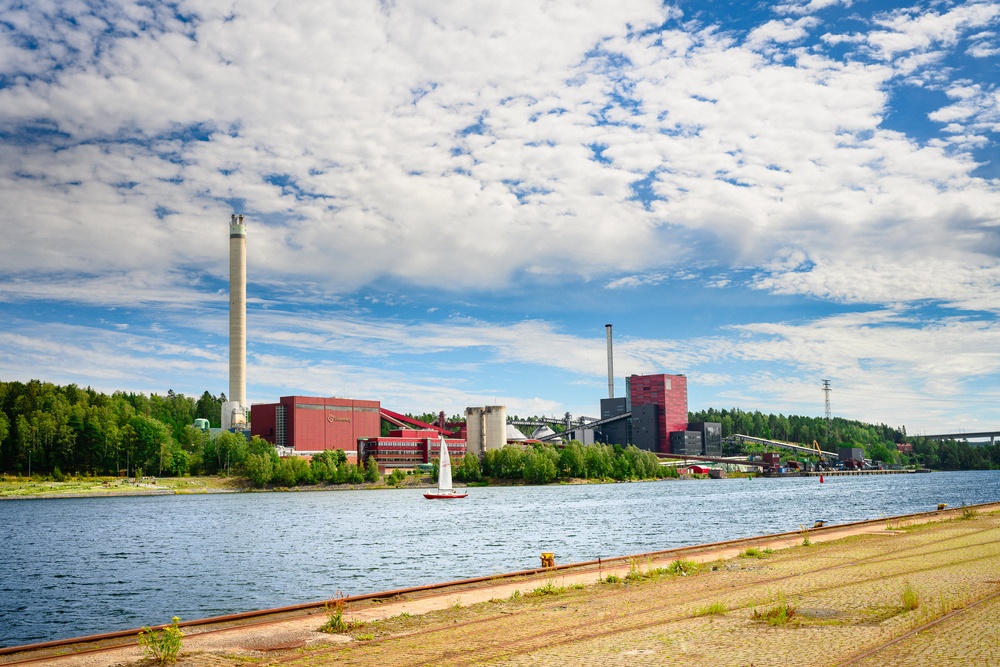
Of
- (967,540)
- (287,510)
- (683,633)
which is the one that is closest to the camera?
(683,633)

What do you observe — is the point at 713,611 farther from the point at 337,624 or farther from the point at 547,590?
the point at 337,624

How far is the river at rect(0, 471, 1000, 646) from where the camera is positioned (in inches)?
1597

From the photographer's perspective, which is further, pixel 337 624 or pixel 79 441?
pixel 79 441

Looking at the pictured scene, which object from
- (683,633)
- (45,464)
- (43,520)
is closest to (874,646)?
(683,633)

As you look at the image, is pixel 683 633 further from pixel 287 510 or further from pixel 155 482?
pixel 155 482

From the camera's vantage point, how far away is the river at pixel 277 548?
40.6m

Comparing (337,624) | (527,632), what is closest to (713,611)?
(527,632)

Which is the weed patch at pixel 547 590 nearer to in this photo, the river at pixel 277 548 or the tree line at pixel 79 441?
the river at pixel 277 548

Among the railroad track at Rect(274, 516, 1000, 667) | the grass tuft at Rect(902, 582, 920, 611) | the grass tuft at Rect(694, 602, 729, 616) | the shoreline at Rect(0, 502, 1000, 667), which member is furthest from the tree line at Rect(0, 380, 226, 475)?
the grass tuft at Rect(902, 582, 920, 611)

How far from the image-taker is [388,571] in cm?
5009

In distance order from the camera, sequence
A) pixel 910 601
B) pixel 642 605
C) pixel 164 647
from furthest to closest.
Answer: pixel 642 605, pixel 910 601, pixel 164 647

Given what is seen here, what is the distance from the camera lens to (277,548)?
66.1 metres

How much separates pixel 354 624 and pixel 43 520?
10043cm

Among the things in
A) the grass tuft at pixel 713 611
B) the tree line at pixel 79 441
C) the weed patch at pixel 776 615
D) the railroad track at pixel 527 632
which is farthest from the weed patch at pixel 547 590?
the tree line at pixel 79 441
